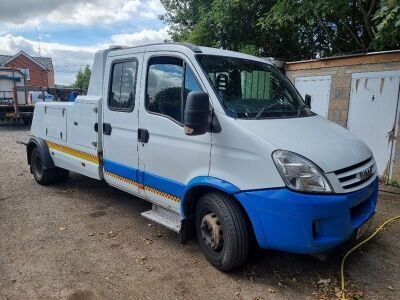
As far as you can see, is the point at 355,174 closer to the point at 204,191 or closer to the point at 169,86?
the point at 204,191

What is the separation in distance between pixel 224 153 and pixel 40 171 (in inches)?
191

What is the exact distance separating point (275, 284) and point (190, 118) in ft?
6.09

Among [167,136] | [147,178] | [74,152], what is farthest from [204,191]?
[74,152]

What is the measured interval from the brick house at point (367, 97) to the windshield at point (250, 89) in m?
3.81

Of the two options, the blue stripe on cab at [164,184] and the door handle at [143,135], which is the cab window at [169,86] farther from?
the blue stripe on cab at [164,184]

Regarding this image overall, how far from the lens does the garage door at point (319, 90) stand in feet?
27.3

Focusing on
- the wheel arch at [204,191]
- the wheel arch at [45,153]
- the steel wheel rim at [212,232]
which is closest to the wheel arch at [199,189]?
the wheel arch at [204,191]

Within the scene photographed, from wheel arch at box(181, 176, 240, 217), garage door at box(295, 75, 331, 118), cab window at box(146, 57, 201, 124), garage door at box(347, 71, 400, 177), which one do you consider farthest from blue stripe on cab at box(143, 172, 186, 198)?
garage door at box(295, 75, 331, 118)

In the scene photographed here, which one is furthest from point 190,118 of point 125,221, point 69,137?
point 69,137

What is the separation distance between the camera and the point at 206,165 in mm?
3590

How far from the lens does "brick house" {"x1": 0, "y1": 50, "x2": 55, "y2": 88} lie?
125ft

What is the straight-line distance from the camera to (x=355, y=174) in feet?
10.9

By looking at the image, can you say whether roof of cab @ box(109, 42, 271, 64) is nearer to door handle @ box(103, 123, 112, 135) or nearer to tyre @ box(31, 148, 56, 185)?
door handle @ box(103, 123, 112, 135)

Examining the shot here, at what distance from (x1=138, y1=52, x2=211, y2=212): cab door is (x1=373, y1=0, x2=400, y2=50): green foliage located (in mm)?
3535
